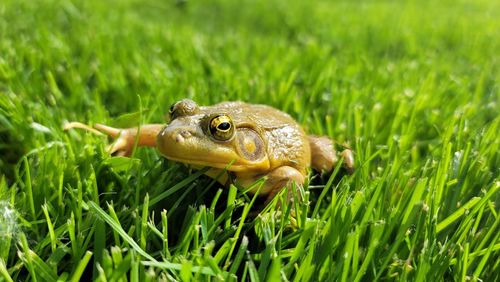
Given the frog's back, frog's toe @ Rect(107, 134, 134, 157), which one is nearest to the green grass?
frog's toe @ Rect(107, 134, 134, 157)

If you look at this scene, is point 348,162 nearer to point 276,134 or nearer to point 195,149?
point 276,134

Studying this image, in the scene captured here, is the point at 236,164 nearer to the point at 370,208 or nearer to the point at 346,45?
the point at 370,208

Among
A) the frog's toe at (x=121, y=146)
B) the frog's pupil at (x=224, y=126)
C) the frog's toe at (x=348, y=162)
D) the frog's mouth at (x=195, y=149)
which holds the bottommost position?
the frog's toe at (x=348, y=162)

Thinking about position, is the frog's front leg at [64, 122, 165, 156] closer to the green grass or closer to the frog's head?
the green grass

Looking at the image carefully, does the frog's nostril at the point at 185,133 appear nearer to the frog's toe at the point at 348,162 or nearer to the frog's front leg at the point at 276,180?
the frog's front leg at the point at 276,180

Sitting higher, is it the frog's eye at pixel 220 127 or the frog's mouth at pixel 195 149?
the frog's eye at pixel 220 127

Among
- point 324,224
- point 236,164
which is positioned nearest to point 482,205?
point 324,224

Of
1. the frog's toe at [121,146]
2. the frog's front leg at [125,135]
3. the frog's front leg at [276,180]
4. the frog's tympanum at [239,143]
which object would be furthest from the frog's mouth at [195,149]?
the frog's toe at [121,146]

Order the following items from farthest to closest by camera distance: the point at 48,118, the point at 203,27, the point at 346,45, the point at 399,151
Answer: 1. the point at 203,27
2. the point at 346,45
3. the point at 48,118
4. the point at 399,151
